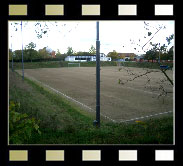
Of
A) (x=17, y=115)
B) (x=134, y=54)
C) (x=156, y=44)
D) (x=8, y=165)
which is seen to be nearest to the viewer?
(x=8, y=165)

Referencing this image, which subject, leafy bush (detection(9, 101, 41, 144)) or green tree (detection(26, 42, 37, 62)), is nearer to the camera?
leafy bush (detection(9, 101, 41, 144))

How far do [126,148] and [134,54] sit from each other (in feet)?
8.74

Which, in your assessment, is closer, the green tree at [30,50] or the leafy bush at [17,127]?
the leafy bush at [17,127]

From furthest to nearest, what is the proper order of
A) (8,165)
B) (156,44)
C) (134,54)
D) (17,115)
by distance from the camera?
(134,54), (156,44), (17,115), (8,165)

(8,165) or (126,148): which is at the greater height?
(126,148)

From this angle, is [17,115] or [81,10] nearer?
[81,10]

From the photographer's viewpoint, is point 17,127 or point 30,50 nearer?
point 17,127

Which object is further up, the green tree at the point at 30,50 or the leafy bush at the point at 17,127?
the green tree at the point at 30,50

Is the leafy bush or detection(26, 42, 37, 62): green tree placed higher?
detection(26, 42, 37, 62): green tree

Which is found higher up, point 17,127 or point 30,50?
point 30,50

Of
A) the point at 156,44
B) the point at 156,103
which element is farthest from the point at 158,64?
the point at 156,103

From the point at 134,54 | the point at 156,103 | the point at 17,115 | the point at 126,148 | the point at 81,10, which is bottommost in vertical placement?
the point at 156,103
